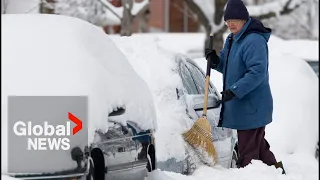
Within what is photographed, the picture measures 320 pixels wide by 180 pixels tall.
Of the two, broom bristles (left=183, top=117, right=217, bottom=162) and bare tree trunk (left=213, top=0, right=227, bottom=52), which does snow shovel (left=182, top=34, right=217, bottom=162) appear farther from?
bare tree trunk (left=213, top=0, right=227, bottom=52)

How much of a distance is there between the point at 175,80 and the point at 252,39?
0.76m

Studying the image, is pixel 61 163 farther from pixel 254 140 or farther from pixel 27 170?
pixel 254 140

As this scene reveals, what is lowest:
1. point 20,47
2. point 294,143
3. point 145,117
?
point 294,143

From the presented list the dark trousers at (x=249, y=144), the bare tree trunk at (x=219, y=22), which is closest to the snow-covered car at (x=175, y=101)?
the dark trousers at (x=249, y=144)

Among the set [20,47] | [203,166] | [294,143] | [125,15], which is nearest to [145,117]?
[20,47]

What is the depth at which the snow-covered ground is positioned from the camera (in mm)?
7680

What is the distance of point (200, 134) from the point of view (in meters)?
7.84

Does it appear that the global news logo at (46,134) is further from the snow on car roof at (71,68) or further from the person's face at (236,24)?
the person's face at (236,24)

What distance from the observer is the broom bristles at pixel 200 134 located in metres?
7.82

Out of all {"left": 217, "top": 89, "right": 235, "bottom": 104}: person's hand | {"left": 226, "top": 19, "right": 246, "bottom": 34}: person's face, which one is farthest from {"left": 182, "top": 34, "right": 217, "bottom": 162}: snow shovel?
{"left": 226, "top": 19, "right": 246, "bottom": 34}: person's face

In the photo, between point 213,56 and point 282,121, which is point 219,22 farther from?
point 213,56

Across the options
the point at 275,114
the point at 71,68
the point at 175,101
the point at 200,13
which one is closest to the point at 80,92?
the point at 71,68

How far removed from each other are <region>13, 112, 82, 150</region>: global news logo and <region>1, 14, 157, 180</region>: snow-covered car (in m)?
0.03

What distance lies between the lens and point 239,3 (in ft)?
26.7
